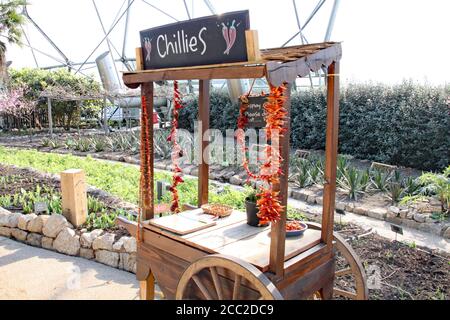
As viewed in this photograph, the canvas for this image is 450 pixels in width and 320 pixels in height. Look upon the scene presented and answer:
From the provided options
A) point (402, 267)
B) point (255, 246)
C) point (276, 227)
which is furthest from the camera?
point (402, 267)

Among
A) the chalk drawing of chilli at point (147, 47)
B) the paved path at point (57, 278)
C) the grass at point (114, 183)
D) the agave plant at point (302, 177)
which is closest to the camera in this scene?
the chalk drawing of chilli at point (147, 47)

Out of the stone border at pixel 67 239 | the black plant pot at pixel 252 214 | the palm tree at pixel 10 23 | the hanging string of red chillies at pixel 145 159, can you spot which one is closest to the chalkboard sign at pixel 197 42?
the hanging string of red chillies at pixel 145 159

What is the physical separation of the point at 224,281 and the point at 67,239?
268 centimetres

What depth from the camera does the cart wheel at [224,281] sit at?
6.27 feet

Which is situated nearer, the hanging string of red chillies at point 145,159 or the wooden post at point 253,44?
the wooden post at point 253,44

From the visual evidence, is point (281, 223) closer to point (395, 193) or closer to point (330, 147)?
point (330, 147)

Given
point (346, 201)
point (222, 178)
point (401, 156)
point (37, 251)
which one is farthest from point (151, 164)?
point (401, 156)

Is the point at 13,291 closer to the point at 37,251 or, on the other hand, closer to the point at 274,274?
the point at 37,251

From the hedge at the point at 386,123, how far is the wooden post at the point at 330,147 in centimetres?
664

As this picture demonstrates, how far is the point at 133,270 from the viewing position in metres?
3.76

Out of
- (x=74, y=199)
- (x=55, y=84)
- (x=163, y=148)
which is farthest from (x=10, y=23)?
(x=74, y=199)

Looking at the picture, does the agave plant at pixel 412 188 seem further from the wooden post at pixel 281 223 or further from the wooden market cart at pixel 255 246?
the wooden post at pixel 281 223

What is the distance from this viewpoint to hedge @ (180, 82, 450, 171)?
7.96m

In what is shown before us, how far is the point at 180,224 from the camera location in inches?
107
